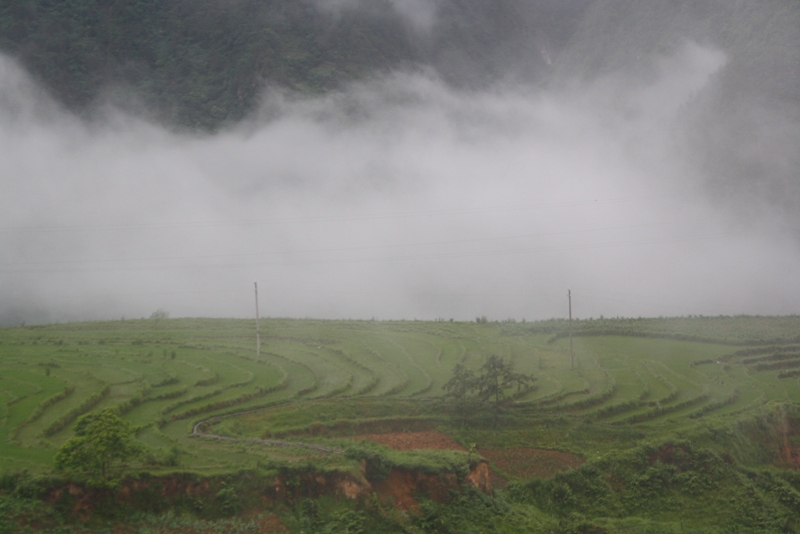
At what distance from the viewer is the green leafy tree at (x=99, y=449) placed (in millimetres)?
18453

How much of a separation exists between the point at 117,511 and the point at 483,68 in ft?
594

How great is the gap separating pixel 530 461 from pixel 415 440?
5.08 meters

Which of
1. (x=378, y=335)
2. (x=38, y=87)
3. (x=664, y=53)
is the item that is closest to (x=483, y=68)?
(x=664, y=53)

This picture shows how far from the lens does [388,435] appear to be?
92.3 ft

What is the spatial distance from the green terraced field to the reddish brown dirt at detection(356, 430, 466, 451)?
Answer: 933 mm

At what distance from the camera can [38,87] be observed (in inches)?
3893

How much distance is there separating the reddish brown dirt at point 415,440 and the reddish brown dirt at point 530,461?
5.16 feet

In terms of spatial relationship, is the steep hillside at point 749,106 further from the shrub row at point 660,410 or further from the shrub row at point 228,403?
the shrub row at point 228,403

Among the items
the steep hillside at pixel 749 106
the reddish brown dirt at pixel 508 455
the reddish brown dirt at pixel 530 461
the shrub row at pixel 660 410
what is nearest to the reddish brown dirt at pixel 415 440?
the reddish brown dirt at pixel 508 455

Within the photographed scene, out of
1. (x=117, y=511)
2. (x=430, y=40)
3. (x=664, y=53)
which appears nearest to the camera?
(x=117, y=511)

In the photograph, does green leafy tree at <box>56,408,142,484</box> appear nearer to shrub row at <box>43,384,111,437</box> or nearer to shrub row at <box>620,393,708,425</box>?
Result: shrub row at <box>43,384,111,437</box>

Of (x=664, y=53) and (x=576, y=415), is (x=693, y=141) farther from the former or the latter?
(x=576, y=415)

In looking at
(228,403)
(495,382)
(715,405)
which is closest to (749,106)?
(715,405)

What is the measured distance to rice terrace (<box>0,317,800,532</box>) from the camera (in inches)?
783
